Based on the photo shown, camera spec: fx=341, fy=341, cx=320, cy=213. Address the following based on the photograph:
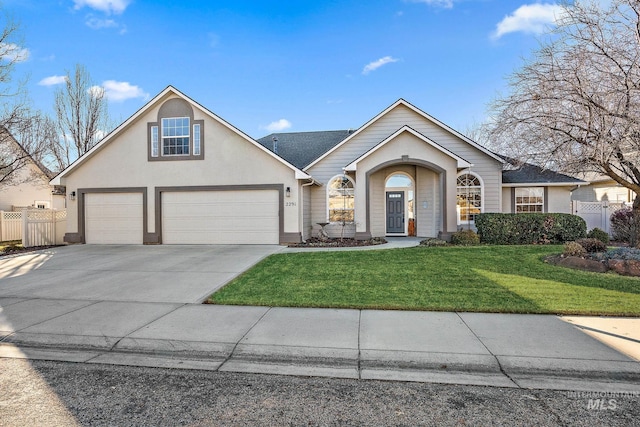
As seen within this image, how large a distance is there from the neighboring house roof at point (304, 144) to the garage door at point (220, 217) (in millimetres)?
3947

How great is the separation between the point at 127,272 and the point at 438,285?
25.2 feet

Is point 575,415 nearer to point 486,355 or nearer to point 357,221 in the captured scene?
point 486,355

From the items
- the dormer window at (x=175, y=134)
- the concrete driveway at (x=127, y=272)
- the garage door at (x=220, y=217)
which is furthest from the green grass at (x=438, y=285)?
the dormer window at (x=175, y=134)

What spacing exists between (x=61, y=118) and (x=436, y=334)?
26.2m

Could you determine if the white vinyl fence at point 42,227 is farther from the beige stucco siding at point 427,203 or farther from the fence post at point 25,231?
the beige stucco siding at point 427,203

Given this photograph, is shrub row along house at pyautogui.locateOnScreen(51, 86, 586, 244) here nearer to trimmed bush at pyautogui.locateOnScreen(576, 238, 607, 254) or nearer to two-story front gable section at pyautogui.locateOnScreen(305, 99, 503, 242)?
two-story front gable section at pyautogui.locateOnScreen(305, 99, 503, 242)

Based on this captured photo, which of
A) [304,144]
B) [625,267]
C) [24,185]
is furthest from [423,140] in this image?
[24,185]

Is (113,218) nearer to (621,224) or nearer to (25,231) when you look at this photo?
(25,231)

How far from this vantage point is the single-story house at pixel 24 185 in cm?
1588

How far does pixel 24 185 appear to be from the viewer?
2222 cm

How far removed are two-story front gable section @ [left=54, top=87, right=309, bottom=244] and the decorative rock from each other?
32.0ft
